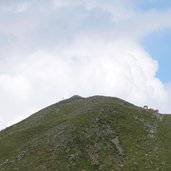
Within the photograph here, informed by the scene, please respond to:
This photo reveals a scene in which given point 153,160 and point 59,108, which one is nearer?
point 153,160

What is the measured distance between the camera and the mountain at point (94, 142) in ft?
223

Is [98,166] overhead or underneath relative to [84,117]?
underneath

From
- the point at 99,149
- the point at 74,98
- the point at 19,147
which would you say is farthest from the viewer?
the point at 74,98

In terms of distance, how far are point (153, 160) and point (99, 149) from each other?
27.0 feet

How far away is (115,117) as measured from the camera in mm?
80500

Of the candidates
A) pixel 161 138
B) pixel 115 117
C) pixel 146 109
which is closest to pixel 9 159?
pixel 115 117

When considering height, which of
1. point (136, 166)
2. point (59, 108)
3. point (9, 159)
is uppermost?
point (59, 108)

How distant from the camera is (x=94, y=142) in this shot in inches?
2867

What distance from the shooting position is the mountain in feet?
223

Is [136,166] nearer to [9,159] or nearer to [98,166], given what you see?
[98,166]

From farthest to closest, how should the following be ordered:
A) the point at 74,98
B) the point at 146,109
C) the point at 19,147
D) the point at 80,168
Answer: the point at 74,98 < the point at 146,109 < the point at 19,147 < the point at 80,168

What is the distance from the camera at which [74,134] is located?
243 ft

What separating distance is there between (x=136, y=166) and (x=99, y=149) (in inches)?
269

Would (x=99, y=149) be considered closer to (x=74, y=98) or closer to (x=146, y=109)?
(x=146, y=109)
